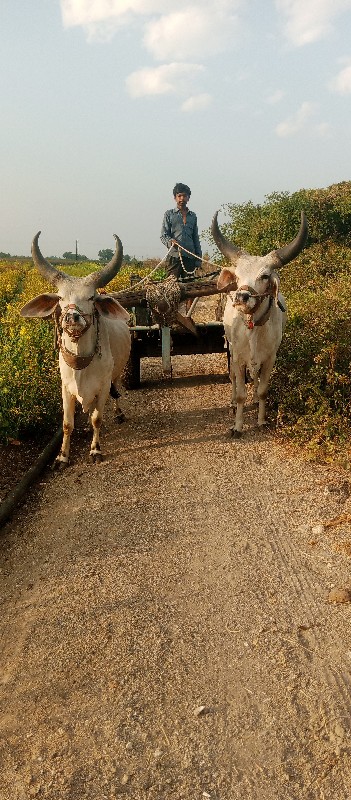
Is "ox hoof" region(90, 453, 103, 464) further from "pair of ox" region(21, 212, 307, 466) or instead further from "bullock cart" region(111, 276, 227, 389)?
"bullock cart" region(111, 276, 227, 389)

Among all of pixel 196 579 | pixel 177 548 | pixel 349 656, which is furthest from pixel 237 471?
pixel 349 656

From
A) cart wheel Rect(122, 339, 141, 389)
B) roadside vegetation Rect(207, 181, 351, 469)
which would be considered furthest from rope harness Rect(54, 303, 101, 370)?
cart wheel Rect(122, 339, 141, 389)

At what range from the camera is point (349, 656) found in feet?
10.4

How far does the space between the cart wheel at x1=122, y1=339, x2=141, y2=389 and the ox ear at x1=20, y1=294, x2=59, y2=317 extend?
8.96 feet

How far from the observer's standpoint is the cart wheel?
8.59 m

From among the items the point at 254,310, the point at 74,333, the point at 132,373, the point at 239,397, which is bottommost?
the point at 239,397

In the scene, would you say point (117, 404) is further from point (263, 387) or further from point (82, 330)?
point (82, 330)

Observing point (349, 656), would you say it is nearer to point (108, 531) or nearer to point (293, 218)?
point (108, 531)

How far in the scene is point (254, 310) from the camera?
5.88 meters

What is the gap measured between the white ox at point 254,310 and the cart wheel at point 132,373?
189 centimetres

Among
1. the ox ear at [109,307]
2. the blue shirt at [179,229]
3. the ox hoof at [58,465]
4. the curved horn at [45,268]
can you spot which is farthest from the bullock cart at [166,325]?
the ox hoof at [58,465]

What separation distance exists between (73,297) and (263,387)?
244cm

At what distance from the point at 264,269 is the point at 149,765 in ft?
14.6

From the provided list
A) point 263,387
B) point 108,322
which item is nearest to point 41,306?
point 108,322
